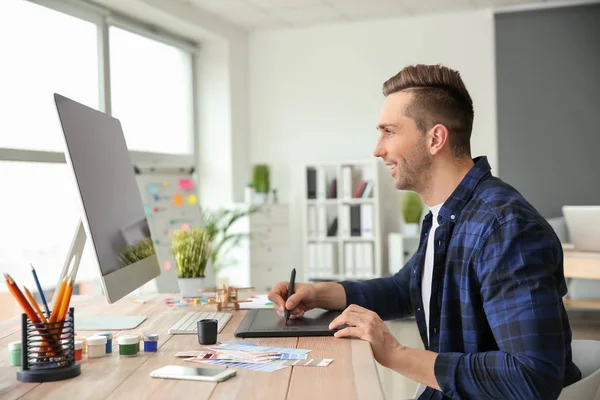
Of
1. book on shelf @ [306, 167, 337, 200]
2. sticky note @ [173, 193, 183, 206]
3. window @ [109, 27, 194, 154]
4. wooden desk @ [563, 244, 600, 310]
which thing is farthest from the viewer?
book on shelf @ [306, 167, 337, 200]

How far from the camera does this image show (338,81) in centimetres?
689

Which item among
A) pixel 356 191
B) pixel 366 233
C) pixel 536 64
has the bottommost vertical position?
pixel 366 233

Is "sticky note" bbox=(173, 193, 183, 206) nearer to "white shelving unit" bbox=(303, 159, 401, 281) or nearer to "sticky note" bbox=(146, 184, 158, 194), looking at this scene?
"sticky note" bbox=(146, 184, 158, 194)

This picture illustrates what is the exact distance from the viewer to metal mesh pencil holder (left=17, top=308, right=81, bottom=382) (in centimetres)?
122

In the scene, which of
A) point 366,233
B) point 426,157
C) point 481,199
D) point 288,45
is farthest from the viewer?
point 288,45

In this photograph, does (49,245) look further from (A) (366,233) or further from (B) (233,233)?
(A) (366,233)

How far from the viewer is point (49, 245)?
473 cm

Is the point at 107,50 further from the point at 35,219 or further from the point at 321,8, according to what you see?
the point at 321,8

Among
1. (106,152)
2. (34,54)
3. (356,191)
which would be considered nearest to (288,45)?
(356,191)

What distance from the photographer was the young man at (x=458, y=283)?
1.35m

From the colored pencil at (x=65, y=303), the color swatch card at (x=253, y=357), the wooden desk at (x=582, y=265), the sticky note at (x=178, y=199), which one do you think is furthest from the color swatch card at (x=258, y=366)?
the sticky note at (x=178, y=199)

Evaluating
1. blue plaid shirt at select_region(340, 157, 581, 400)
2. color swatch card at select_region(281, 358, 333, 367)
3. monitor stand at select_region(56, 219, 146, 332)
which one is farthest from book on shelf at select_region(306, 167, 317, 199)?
color swatch card at select_region(281, 358, 333, 367)

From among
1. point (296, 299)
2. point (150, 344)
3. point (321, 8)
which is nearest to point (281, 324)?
point (296, 299)

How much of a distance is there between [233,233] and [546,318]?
17.8ft
